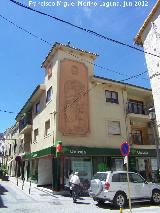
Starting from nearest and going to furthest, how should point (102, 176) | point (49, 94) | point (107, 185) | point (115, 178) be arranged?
1. point (107, 185)
2. point (115, 178)
3. point (102, 176)
4. point (49, 94)

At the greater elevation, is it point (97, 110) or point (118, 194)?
point (97, 110)

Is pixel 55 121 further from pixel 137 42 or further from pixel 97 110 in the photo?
pixel 137 42

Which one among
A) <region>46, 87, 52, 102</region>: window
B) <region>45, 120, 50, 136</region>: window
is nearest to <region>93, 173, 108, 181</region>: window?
<region>45, 120, 50, 136</region>: window

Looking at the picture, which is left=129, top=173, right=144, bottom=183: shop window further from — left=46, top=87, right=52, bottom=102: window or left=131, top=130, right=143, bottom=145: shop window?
left=46, top=87, right=52, bottom=102: window

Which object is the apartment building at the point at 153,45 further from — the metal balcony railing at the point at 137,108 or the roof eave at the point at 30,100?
the roof eave at the point at 30,100

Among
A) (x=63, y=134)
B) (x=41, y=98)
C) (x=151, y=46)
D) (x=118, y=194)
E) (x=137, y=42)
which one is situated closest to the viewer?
(x=118, y=194)

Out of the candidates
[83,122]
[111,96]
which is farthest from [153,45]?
[111,96]

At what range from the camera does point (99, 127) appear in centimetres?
2244

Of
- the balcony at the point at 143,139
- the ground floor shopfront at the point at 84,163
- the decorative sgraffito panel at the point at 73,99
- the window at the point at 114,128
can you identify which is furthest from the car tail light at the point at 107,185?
the balcony at the point at 143,139

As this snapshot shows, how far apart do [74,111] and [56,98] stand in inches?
73.6

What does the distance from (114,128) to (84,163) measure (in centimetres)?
465

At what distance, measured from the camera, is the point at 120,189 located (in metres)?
13.3

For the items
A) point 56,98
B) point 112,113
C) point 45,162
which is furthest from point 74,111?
point 45,162

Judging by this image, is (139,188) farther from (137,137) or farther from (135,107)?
(135,107)
